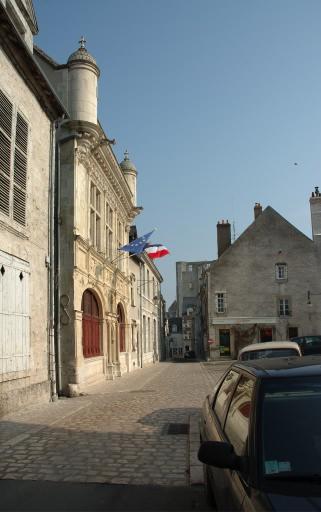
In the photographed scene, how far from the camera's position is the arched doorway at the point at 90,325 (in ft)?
57.0

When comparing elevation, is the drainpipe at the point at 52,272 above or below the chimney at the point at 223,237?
below

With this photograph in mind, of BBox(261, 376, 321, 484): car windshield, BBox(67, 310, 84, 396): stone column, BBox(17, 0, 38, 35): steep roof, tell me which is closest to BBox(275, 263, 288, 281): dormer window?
BBox(67, 310, 84, 396): stone column

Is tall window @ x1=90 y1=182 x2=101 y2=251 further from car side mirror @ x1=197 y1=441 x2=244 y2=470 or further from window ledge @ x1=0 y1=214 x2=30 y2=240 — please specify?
car side mirror @ x1=197 y1=441 x2=244 y2=470

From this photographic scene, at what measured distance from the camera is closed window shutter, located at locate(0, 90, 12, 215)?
10.8 metres

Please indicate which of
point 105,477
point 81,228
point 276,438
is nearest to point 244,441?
point 276,438

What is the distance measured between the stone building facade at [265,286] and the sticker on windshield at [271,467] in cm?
3547

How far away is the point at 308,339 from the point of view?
27328 mm

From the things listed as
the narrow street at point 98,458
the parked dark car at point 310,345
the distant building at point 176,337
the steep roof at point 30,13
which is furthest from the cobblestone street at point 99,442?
the distant building at point 176,337

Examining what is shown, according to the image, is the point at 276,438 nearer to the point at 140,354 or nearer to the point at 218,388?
the point at 218,388

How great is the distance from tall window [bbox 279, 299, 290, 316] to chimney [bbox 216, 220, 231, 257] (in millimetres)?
6258

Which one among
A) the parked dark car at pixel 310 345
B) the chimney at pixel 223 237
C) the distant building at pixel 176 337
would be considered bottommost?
the distant building at pixel 176 337

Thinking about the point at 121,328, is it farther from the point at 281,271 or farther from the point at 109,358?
the point at 281,271

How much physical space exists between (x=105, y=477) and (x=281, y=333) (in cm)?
3378

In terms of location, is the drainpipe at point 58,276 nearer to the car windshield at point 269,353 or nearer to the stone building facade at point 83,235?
the stone building facade at point 83,235
